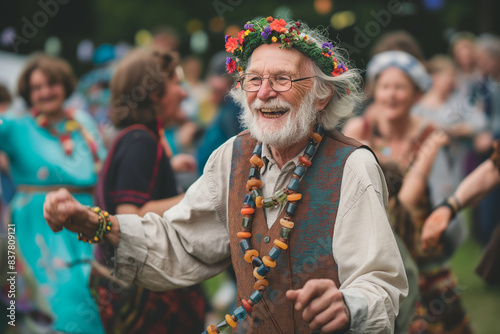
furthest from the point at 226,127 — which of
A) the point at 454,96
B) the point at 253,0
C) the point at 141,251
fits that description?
the point at 253,0

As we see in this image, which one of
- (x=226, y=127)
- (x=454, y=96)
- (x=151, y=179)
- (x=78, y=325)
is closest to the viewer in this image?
(x=151, y=179)

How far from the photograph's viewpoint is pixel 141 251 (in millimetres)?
2988

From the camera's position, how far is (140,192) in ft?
13.1

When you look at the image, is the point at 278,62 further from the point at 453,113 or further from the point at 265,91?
the point at 453,113

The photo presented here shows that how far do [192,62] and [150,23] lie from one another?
8.52 feet

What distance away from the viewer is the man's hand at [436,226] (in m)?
4.20

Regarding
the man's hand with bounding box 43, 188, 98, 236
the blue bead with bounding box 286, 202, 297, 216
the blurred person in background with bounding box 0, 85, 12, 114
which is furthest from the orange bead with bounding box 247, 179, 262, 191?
the blurred person in background with bounding box 0, 85, 12, 114

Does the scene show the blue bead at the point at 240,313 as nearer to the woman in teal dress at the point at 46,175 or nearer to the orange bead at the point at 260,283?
the orange bead at the point at 260,283

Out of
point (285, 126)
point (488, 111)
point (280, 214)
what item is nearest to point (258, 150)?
point (285, 126)

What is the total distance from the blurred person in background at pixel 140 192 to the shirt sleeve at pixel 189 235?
0.78m

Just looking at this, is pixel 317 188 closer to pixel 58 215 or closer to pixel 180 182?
pixel 58 215

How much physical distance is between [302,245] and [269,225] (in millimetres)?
197

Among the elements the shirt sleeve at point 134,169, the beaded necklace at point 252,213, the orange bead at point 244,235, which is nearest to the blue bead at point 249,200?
the beaded necklace at point 252,213

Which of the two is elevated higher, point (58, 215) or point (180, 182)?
point (58, 215)
